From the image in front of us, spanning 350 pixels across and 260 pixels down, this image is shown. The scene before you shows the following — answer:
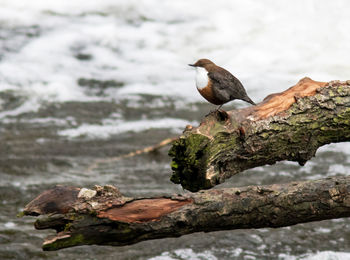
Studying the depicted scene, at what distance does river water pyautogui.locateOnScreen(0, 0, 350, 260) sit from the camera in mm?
4613

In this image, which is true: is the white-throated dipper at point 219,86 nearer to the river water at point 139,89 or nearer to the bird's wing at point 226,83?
the bird's wing at point 226,83

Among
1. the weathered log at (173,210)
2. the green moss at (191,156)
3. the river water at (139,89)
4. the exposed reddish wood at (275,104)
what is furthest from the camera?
the river water at (139,89)

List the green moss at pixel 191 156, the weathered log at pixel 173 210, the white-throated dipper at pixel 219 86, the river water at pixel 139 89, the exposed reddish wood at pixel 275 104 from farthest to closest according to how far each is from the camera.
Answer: the river water at pixel 139 89 → the white-throated dipper at pixel 219 86 → the exposed reddish wood at pixel 275 104 → the green moss at pixel 191 156 → the weathered log at pixel 173 210

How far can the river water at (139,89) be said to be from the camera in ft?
15.1

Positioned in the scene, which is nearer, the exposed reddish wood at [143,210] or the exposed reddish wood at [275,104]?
the exposed reddish wood at [143,210]

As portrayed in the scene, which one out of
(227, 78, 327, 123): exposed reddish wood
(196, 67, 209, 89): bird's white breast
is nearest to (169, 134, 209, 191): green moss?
(227, 78, 327, 123): exposed reddish wood

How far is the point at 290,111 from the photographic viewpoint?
338cm

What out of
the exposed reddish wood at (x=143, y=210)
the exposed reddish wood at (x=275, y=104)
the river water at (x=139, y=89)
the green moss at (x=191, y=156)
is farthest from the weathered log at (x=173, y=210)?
the river water at (x=139, y=89)

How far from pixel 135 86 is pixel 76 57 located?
5.55ft

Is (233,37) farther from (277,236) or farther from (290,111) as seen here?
(290,111)

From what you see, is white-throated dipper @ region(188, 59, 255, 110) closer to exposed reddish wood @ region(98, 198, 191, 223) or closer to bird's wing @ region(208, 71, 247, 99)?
bird's wing @ region(208, 71, 247, 99)

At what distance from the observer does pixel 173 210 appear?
276 centimetres

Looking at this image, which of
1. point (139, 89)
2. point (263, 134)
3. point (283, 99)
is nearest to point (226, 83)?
point (283, 99)

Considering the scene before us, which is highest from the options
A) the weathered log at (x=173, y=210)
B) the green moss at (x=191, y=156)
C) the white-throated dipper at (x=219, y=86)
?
the white-throated dipper at (x=219, y=86)
